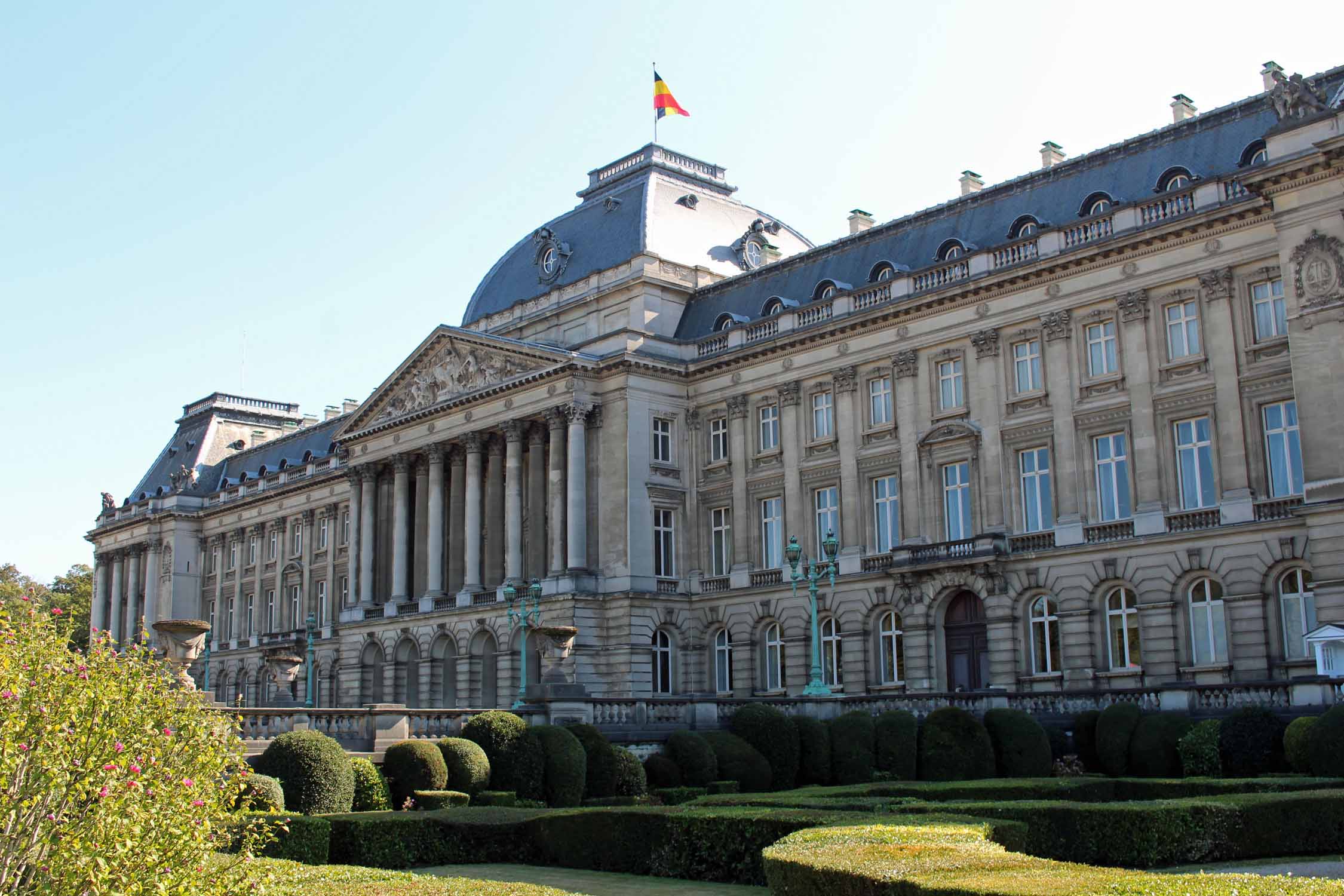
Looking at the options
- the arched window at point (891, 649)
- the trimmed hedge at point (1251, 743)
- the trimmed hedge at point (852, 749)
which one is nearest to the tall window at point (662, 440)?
the arched window at point (891, 649)

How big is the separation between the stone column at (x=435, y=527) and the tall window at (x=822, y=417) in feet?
65.2

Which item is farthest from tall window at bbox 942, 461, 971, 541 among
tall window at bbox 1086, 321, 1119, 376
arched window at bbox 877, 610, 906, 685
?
tall window at bbox 1086, 321, 1119, 376

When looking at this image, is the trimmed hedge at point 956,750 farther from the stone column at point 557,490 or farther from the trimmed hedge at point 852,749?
the stone column at point 557,490

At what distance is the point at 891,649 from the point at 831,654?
2.84 m

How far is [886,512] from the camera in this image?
53.4 meters

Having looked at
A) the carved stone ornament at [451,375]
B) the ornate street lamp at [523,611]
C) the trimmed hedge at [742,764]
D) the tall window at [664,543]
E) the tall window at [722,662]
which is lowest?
the trimmed hedge at [742,764]

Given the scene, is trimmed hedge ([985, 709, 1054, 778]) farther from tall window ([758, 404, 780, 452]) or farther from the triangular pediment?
the triangular pediment

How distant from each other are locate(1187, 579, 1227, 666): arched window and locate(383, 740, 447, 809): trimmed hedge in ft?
78.9

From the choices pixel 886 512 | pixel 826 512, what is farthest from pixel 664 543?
pixel 886 512

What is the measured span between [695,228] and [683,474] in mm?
13233

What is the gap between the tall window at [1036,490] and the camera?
48250 millimetres

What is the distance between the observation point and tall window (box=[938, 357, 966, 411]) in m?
51.4

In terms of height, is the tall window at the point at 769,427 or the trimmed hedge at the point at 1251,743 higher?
the tall window at the point at 769,427

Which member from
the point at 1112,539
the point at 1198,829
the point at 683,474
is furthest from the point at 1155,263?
the point at 1198,829
